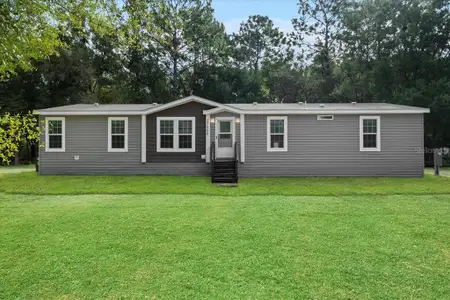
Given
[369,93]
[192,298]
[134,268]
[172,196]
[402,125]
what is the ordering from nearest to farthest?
[192,298]
[134,268]
[172,196]
[402,125]
[369,93]

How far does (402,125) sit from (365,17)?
1529cm

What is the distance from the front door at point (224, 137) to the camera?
1180cm

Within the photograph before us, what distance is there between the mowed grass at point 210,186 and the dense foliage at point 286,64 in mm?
8022

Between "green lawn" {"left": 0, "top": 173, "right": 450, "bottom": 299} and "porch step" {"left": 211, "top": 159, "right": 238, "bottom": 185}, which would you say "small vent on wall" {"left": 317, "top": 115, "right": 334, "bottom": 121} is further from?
"green lawn" {"left": 0, "top": 173, "right": 450, "bottom": 299}

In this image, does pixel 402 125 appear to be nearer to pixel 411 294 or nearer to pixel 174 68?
pixel 411 294

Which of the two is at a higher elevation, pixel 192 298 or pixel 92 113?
pixel 92 113

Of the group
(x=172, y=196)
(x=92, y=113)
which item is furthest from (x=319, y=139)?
(x=92, y=113)

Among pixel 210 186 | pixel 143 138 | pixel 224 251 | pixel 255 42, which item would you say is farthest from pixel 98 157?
pixel 255 42

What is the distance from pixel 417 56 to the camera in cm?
2008

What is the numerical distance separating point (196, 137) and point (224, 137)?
115cm

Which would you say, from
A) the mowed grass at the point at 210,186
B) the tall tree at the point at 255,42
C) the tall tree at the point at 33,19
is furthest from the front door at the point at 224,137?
the tall tree at the point at 255,42

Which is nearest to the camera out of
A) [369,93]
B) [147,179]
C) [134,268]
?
[134,268]

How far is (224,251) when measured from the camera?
12.9 feet

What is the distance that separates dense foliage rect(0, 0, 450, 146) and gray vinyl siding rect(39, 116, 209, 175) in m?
5.21
